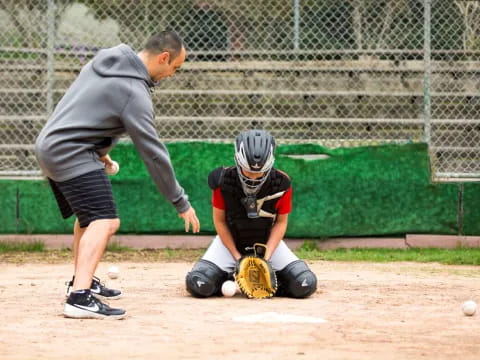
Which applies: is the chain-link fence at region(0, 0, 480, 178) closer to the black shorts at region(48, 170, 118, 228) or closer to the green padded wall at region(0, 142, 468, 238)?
the green padded wall at region(0, 142, 468, 238)

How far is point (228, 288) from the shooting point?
6613mm

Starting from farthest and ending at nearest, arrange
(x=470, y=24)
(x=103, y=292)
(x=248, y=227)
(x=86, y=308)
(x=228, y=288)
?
(x=470, y=24), (x=248, y=227), (x=228, y=288), (x=103, y=292), (x=86, y=308)

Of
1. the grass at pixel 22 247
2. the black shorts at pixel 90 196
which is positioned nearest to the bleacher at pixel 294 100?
the grass at pixel 22 247

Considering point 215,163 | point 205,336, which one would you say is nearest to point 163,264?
point 215,163

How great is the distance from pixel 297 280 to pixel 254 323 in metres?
1.15

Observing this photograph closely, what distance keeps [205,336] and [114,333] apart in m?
0.52

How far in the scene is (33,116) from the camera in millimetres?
10375

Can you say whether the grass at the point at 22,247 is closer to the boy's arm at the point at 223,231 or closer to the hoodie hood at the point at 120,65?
Result: the boy's arm at the point at 223,231

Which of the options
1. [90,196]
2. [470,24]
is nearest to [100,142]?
[90,196]

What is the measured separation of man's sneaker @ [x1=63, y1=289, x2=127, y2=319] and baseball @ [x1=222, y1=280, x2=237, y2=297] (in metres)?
1.18

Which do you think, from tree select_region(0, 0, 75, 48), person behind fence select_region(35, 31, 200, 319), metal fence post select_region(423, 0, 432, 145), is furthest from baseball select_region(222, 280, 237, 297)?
tree select_region(0, 0, 75, 48)

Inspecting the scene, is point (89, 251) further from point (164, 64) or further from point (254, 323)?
point (164, 64)

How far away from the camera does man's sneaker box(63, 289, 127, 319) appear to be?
18.3ft

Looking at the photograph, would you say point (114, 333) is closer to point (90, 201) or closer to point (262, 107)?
point (90, 201)
